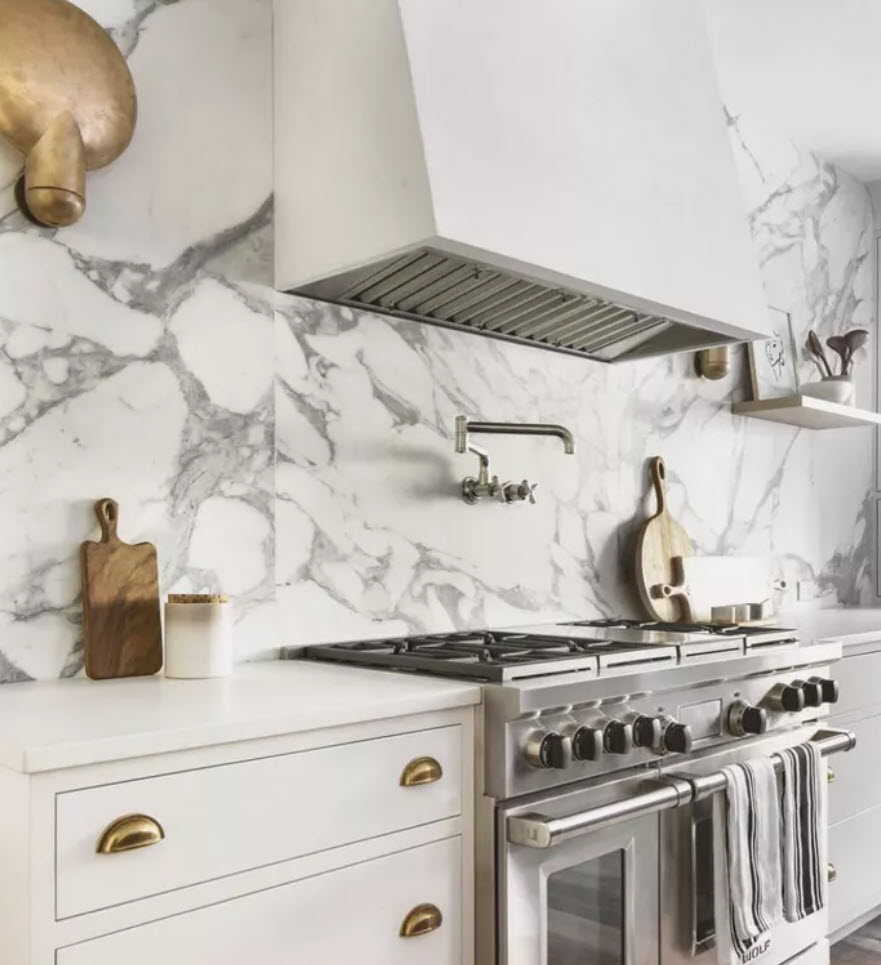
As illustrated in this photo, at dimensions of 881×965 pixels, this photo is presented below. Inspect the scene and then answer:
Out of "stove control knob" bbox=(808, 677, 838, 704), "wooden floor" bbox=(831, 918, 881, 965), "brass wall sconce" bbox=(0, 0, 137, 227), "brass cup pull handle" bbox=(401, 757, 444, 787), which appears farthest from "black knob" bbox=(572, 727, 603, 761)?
"wooden floor" bbox=(831, 918, 881, 965)

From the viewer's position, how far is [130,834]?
3.85 ft

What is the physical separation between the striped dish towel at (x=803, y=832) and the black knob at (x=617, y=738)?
601 mm

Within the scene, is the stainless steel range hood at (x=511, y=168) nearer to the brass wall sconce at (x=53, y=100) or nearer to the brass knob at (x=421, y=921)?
the brass wall sconce at (x=53, y=100)

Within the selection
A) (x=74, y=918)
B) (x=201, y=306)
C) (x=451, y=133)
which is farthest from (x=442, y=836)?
(x=451, y=133)

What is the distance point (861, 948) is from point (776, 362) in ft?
6.26

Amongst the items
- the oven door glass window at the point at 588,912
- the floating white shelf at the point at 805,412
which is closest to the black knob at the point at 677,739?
the oven door glass window at the point at 588,912

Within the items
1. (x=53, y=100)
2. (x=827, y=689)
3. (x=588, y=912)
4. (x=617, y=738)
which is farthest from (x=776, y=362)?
(x=53, y=100)

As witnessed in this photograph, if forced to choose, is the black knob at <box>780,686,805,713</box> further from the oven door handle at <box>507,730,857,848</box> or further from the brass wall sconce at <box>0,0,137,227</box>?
the brass wall sconce at <box>0,0,137,227</box>

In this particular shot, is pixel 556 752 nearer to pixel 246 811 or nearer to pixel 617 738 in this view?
pixel 617 738

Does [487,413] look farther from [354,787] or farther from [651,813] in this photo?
[354,787]

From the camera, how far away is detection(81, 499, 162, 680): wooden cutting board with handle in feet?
5.60

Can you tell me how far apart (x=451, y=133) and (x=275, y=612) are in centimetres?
97

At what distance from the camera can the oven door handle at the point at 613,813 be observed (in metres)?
1.55

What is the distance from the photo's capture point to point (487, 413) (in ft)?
8.22
